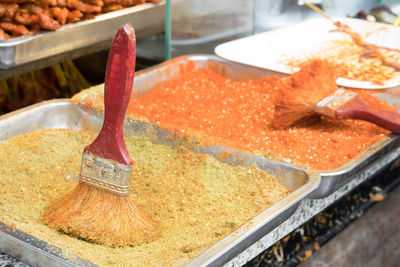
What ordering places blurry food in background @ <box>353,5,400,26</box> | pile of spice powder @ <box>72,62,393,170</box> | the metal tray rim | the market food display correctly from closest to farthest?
pile of spice powder @ <box>72,62,393,170</box>, the metal tray rim, the market food display, blurry food in background @ <box>353,5,400,26</box>

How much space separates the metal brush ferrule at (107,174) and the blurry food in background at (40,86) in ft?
3.61

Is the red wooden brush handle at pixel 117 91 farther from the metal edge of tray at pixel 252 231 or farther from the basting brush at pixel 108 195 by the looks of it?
the metal edge of tray at pixel 252 231

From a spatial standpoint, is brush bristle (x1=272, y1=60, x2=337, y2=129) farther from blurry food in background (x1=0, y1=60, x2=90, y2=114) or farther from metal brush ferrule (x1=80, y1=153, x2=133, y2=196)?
blurry food in background (x1=0, y1=60, x2=90, y2=114)

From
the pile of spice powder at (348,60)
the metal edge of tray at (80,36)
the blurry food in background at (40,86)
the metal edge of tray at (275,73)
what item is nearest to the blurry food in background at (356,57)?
the pile of spice powder at (348,60)

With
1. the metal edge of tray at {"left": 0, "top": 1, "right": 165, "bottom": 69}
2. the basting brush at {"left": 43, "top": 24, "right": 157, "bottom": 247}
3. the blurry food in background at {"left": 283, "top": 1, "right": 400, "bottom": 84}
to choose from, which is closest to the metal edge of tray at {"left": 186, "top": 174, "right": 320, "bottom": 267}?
the basting brush at {"left": 43, "top": 24, "right": 157, "bottom": 247}

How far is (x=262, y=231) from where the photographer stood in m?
0.98

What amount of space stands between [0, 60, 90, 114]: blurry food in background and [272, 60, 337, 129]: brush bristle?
0.98 meters

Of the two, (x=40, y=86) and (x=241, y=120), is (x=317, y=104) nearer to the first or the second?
(x=241, y=120)

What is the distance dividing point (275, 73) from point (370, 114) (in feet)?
1.36

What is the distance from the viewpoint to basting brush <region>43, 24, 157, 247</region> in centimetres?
94

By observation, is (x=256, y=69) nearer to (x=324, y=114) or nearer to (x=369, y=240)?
(x=324, y=114)

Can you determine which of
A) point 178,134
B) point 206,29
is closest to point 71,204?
point 178,134

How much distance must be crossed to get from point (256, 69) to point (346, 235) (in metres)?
0.58

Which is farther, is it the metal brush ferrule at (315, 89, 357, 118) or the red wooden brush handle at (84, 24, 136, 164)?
the metal brush ferrule at (315, 89, 357, 118)
